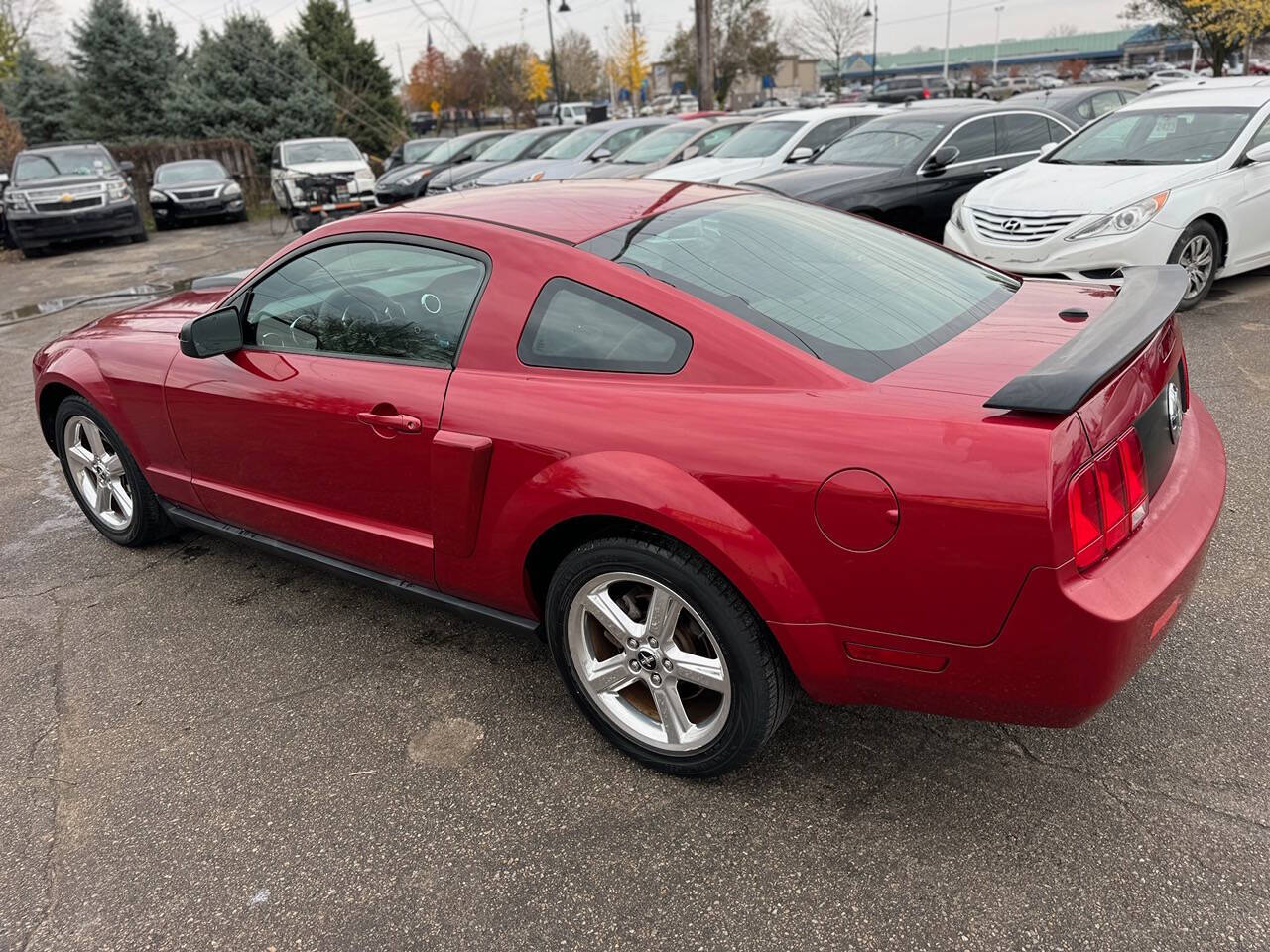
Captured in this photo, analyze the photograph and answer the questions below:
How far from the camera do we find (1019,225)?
6.57 m

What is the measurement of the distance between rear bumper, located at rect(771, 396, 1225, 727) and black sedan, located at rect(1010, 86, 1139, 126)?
9.92 m

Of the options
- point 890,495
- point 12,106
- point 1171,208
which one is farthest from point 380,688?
point 12,106

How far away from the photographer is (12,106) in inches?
1302

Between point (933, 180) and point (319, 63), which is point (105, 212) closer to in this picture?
point (933, 180)

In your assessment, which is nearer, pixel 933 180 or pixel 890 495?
pixel 890 495

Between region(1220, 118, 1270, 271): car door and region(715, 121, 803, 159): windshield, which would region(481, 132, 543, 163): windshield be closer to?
region(715, 121, 803, 159): windshield

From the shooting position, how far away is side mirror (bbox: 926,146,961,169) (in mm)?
8102

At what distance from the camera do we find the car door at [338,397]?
109 inches

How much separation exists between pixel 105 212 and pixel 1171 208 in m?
15.5

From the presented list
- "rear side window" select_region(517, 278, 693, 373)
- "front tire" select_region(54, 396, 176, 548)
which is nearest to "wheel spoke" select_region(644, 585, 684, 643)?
"rear side window" select_region(517, 278, 693, 373)

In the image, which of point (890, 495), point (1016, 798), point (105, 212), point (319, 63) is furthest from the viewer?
point (319, 63)

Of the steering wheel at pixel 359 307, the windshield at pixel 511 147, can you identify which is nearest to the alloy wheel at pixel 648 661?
the steering wheel at pixel 359 307

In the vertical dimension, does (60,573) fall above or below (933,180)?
below

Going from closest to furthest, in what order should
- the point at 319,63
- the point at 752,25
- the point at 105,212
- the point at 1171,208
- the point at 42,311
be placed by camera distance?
the point at 1171,208
the point at 42,311
the point at 105,212
the point at 319,63
the point at 752,25
